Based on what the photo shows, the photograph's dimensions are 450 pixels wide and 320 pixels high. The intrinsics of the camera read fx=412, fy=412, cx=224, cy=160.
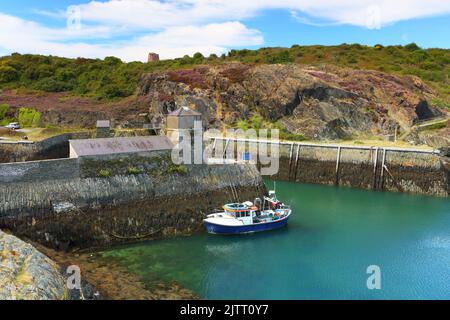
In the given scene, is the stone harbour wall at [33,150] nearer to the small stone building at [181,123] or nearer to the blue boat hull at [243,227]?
the small stone building at [181,123]

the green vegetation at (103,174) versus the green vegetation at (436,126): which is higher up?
the green vegetation at (436,126)

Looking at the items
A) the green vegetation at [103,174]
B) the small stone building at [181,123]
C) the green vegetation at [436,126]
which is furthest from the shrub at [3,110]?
the green vegetation at [436,126]

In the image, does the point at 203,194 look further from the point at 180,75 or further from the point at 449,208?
the point at 180,75

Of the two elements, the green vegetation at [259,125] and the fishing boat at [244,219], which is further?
the green vegetation at [259,125]

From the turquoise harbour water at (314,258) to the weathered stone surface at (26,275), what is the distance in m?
4.81

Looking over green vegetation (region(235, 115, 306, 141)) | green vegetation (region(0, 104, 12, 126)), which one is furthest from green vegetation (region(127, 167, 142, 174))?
green vegetation (region(0, 104, 12, 126))

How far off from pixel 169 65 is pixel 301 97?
120ft

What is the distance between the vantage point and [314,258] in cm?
2327

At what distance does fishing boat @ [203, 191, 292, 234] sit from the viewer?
26047mm

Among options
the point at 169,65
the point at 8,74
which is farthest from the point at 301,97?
the point at 8,74

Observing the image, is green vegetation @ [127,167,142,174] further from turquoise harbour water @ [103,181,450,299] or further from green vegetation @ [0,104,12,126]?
green vegetation @ [0,104,12,126]

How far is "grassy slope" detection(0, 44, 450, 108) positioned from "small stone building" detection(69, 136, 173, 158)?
47.9 m

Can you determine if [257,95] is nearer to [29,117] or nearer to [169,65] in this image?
[169,65]

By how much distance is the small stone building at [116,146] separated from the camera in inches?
1007
